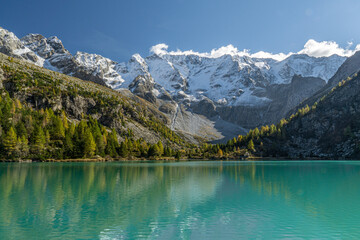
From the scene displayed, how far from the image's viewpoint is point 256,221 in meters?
22.0

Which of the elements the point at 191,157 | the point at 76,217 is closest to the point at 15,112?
the point at 191,157

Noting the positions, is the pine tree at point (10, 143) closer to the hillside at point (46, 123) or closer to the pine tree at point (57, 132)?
the hillside at point (46, 123)

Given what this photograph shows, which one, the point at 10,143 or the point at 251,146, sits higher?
the point at 251,146

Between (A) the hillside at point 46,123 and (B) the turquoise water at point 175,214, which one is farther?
(A) the hillside at point 46,123

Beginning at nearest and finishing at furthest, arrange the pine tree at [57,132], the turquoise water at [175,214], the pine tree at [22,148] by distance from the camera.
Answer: the turquoise water at [175,214] → the pine tree at [22,148] → the pine tree at [57,132]

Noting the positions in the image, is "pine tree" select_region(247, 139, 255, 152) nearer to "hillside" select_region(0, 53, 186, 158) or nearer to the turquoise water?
"hillside" select_region(0, 53, 186, 158)

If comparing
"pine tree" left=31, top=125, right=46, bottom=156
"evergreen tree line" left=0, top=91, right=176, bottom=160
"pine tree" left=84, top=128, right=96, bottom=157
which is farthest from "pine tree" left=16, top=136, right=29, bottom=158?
"pine tree" left=84, top=128, right=96, bottom=157

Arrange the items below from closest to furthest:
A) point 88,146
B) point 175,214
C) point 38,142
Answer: point 175,214, point 38,142, point 88,146

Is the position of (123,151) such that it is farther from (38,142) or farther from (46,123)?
(38,142)

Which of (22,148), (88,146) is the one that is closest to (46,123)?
(88,146)

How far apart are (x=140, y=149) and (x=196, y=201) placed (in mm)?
134620

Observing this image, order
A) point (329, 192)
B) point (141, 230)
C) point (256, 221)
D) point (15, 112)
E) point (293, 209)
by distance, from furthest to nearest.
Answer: point (15, 112)
point (329, 192)
point (293, 209)
point (256, 221)
point (141, 230)

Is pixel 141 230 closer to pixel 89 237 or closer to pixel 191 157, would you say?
pixel 89 237

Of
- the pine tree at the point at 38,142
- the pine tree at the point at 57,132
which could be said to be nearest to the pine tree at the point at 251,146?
the pine tree at the point at 57,132
